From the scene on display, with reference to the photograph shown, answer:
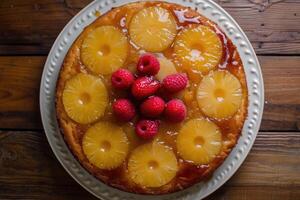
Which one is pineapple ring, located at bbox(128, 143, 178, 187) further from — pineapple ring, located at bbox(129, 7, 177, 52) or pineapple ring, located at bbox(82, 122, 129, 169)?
pineapple ring, located at bbox(129, 7, 177, 52)

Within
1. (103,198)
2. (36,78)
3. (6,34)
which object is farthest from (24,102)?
(103,198)

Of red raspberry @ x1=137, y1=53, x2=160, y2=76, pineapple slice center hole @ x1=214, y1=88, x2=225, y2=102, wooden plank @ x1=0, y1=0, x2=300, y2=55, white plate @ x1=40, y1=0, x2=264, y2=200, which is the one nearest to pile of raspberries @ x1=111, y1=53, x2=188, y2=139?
red raspberry @ x1=137, y1=53, x2=160, y2=76

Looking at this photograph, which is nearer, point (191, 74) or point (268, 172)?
point (191, 74)

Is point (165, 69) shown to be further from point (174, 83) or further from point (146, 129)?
point (146, 129)

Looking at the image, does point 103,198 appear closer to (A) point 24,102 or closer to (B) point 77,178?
(B) point 77,178

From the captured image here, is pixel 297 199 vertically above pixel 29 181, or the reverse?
pixel 297 199

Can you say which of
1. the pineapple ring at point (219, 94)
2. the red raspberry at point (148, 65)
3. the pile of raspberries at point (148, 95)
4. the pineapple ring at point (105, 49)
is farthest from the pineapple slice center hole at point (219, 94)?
the pineapple ring at point (105, 49)
